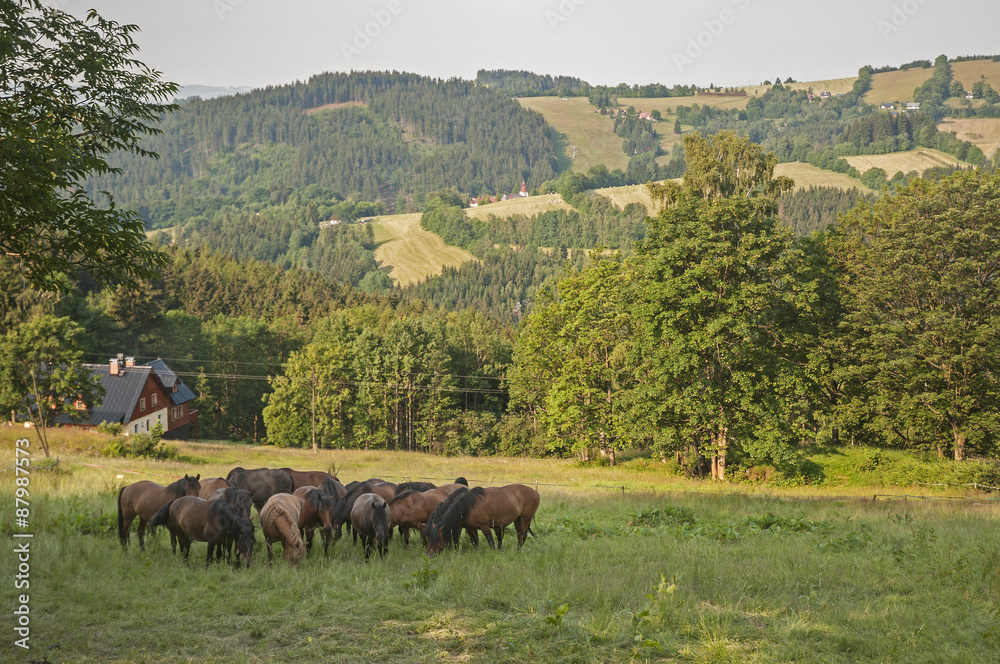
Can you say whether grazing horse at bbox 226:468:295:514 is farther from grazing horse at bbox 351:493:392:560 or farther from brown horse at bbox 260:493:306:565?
brown horse at bbox 260:493:306:565

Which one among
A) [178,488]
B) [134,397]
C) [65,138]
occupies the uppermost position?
[65,138]

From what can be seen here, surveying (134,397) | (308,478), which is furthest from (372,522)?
(134,397)

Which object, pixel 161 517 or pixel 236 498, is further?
pixel 236 498

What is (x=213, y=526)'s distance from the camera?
1171 centimetres

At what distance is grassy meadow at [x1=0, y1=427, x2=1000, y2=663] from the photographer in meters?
7.66

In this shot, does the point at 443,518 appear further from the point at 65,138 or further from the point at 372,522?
the point at 65,138

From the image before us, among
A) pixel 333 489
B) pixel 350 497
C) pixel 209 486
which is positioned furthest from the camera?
pixel 333 489

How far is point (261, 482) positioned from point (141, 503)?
144 inches

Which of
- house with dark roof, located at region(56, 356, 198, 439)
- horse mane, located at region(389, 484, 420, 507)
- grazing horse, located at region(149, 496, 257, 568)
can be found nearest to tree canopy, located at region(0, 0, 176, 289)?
grazing horse, located at region(149, 496, 257, 568)

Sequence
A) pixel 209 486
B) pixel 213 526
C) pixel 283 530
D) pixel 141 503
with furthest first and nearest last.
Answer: pixel 209 486 → pixel 141 503 → pixel 283 530 → pixel 213 526

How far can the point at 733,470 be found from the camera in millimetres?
35844

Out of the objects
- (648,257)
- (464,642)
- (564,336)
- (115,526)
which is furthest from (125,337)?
(464,642)

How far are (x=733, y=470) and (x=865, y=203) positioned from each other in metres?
18.7

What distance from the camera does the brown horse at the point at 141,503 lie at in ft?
42.3
